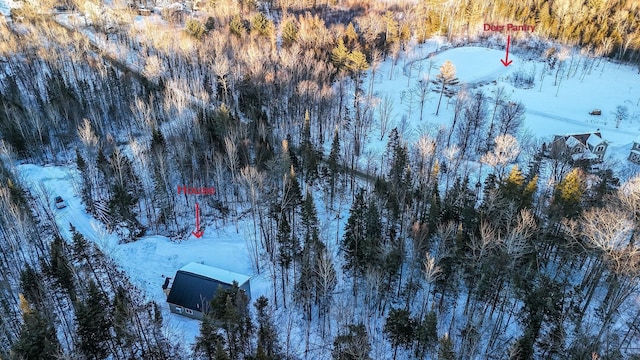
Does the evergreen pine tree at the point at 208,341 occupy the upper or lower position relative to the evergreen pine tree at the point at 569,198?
lower

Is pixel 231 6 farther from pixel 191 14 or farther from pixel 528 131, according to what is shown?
pixel 528 131

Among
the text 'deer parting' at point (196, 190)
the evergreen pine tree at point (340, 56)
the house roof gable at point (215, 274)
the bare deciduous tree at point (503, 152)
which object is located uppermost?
the evergreen pine tree at point (340, 56)

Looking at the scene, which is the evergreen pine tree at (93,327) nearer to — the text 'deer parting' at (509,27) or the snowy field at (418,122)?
the snowy field at (418,122)

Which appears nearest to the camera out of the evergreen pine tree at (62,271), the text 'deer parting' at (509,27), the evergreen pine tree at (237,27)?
the evergreen pine tree at (62,271)

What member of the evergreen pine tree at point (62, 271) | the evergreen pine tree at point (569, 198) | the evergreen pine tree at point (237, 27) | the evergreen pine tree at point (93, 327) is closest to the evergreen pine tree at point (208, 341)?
the evergreen pine tree at point (93, 327)

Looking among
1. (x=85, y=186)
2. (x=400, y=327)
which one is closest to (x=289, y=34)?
(x=85, y=186)

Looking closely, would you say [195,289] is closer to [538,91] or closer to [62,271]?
[62,271]
